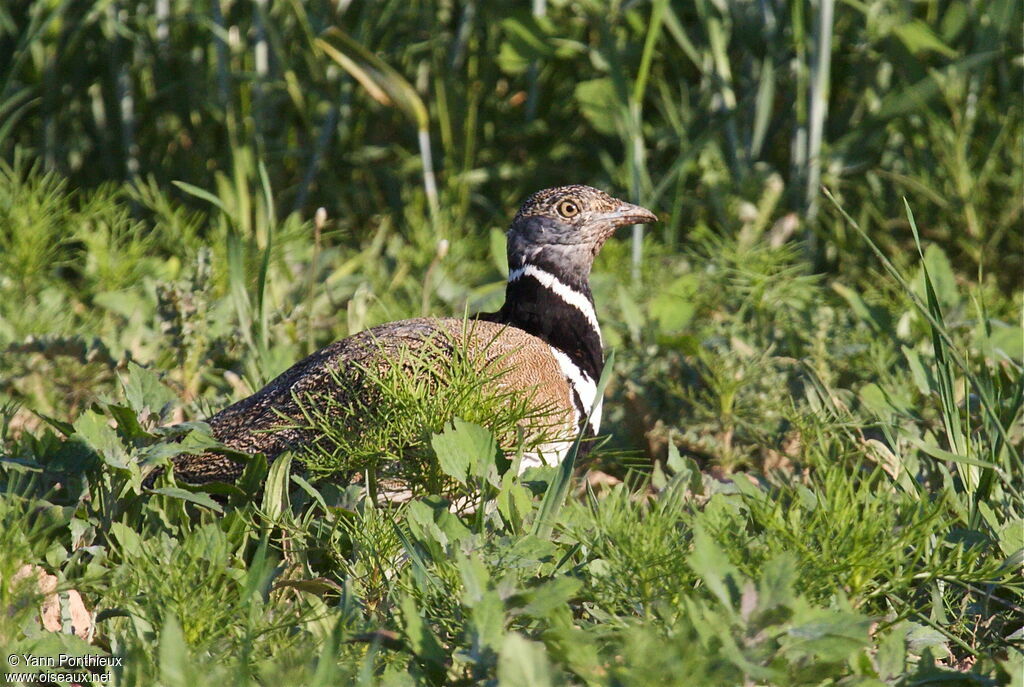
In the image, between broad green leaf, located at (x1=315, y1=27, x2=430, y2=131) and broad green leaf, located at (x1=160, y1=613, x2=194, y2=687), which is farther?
broad green leaf, located at (x1=315, y1=27, x2=430, y2=131)

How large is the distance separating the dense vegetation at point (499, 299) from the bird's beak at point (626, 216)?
35 centimetres

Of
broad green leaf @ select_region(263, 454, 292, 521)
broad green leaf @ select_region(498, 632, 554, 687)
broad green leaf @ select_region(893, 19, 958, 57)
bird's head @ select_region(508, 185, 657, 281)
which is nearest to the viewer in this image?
broad green leaf @ select_region(498, 632, 554, 687)

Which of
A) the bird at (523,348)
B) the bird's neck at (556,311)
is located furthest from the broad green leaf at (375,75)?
the bird's neck at (556,311)

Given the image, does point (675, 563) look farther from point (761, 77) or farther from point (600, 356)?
point (761, 77)

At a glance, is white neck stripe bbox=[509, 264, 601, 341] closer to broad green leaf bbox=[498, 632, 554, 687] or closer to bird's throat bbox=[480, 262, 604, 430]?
bird's throat bbox=[480, 262, 604, 430]

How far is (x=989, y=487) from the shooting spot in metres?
2.80

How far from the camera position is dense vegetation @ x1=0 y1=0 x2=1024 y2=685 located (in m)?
2.31

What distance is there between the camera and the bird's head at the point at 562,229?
12.7 feet

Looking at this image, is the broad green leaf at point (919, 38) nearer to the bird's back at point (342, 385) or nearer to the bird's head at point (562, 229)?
the bird's head at point (562, 229)

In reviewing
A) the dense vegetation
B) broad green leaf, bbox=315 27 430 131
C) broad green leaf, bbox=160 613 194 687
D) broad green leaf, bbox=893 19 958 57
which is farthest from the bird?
broad green leaf, bbox=893 19 958 57

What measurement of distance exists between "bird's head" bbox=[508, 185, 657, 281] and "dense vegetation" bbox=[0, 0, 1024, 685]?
0.28 meters

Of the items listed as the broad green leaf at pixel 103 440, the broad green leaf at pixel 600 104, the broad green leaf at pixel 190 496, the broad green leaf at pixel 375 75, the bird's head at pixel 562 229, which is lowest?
the broad green leaf at pixel 190 496

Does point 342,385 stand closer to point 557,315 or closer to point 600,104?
point 557,315

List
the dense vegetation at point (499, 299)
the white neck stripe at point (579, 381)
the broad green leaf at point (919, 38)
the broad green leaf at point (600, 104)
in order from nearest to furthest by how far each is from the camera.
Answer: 1. the dense vegetation at point (499, 299)
2. the white neck stripe at point (579, 381)
3. the broad green leaf at point (919, 38)
4. the broad green leaf at point (600, 104)
